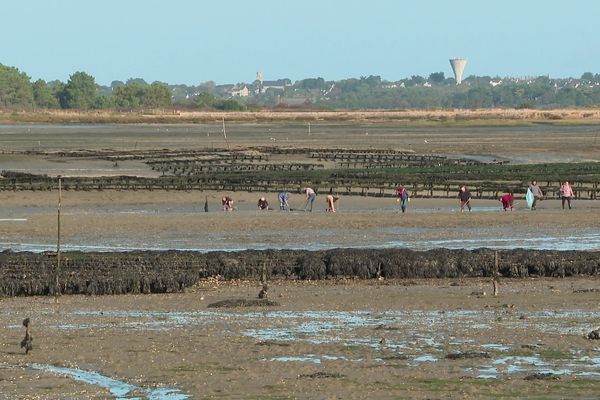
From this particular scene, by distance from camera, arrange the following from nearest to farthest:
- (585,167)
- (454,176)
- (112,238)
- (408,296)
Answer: (408,296) < (112,238) < (454,176) < (585,167)

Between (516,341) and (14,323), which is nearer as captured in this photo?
(516,341)

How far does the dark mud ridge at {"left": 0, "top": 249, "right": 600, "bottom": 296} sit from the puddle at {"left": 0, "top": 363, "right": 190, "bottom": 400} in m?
7.79

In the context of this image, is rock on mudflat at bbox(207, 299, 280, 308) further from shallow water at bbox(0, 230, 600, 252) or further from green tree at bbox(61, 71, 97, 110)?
green tree at bbox(61, 71, 97, 110)

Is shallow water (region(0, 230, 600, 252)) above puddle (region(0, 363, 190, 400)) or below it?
below

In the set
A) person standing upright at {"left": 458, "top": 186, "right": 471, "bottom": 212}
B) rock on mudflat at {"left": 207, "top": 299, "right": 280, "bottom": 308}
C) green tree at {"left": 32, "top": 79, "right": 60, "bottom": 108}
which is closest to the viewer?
rock on mudflat at {"left": 207, "top": 299, "right": 280, "bottom": 308}

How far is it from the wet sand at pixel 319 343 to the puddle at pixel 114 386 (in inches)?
4.8

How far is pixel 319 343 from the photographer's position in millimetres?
16469

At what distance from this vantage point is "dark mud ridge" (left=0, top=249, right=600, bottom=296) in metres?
23.4

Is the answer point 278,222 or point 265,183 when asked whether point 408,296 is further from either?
point 265,183

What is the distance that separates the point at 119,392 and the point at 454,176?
38100mm

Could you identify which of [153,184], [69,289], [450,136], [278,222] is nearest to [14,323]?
[69,289]

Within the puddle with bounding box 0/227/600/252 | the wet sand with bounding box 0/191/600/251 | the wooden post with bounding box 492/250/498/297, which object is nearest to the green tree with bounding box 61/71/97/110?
the wet sand with bounding box 0/191/600/251

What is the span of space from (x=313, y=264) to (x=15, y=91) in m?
174

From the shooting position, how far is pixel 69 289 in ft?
72.3
